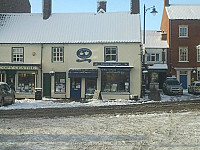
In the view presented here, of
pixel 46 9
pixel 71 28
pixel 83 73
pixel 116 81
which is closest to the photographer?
pixel 83 73

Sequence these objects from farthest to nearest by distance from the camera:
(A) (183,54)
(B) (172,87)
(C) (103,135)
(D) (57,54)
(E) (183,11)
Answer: (E) (183,11) → (A) (183,54) → (B) (172,87) → (D) (57,54) → (C) (103,135)

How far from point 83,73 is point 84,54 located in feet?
6.13

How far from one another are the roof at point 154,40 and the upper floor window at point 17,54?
68.1 feet

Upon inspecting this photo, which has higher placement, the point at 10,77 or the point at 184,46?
the point at 184,46

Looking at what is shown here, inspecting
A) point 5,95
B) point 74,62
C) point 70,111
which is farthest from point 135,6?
point 70,111

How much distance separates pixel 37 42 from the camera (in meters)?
28.7

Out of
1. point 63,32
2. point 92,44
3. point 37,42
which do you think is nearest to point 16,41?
point 37,42

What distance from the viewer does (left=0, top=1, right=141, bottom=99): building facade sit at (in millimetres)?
27953

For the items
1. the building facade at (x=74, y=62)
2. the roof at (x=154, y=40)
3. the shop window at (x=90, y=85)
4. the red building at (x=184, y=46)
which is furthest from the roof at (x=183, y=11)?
the shop window at (x=90, y=85)

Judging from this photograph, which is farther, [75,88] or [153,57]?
[153,57]

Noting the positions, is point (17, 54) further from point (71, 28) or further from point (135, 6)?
point (135, 6)

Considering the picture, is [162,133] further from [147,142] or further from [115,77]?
[115,77]

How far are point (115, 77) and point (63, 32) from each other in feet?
21.1

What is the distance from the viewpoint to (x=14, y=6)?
39281 millimetres
